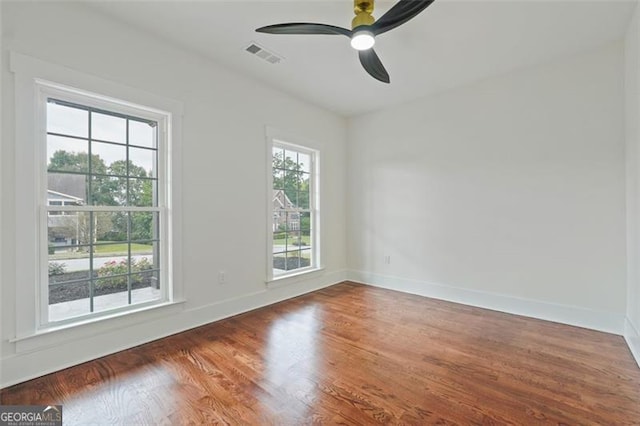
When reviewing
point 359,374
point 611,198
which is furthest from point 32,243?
point 611,198

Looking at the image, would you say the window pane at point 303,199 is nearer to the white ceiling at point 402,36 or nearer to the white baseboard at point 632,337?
the white ceiling at point 402,36

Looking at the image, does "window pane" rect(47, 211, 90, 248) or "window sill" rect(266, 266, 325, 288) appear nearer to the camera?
"window pane" rect(47, 211, 90, 248)

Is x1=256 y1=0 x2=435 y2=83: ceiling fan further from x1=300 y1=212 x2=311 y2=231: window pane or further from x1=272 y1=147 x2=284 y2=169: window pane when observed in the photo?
x1=300 y1=212 x2=311 y2=231: window pane

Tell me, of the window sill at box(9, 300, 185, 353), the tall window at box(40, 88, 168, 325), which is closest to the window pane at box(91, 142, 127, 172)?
the tall window at box(40, 88, 168, 325)

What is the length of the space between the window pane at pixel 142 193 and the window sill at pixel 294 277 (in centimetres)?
167

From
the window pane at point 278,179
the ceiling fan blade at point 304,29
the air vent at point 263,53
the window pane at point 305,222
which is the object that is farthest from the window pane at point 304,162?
the ceiling fan blade at point 304,29

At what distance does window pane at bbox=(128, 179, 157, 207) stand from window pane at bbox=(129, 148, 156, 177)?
68 mm

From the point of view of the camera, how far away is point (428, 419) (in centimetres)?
162

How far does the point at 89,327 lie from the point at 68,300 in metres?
0.27

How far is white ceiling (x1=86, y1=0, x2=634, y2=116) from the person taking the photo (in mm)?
2275

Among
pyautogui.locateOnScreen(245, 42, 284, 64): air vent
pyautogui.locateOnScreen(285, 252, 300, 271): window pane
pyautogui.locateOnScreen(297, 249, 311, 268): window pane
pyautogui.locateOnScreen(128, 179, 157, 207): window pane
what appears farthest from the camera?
pyautogui.locateOnScreen(297, 249, 311, 268): window pane

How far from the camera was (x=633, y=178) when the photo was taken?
2.44 meters

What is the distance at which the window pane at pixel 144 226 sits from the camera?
8.61ft

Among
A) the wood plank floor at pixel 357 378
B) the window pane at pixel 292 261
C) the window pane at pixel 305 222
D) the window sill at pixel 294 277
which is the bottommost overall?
the wood plank floor at pixel 357 378
